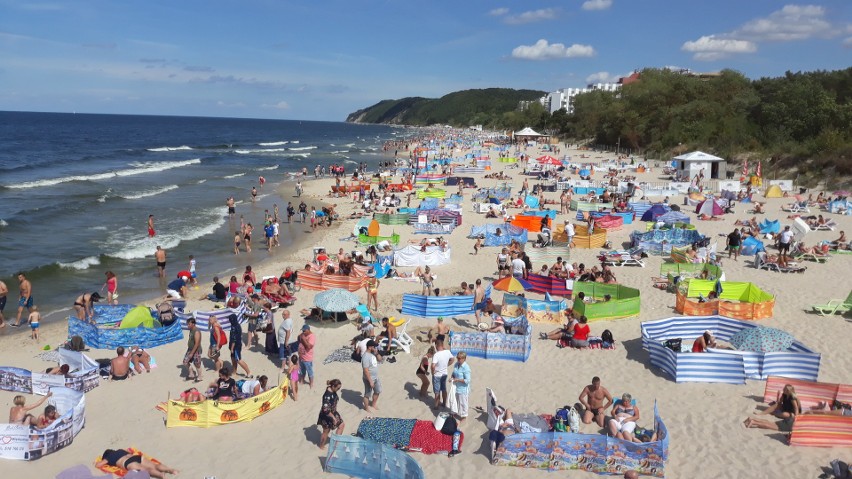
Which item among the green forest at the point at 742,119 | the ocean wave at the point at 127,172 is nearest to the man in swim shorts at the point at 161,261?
the ocean wave at the point at 127,172

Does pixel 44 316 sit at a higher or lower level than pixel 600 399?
lower

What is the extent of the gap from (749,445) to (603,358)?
3.35 m

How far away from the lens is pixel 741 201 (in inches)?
1129

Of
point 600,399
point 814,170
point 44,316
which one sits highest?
point 814,170

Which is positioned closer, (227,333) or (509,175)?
(227,333)

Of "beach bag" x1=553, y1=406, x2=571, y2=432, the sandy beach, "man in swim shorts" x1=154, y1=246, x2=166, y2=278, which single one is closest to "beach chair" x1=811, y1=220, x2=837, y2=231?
the sandy beach

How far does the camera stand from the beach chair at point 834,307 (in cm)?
1320

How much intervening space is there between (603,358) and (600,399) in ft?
8.53

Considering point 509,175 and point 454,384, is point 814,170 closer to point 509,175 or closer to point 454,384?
point 509,175

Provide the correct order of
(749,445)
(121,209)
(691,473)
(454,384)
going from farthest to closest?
(121,209) → (454,384) → (749,445) → (691,473)

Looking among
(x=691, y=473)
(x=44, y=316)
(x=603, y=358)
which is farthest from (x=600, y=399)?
(x=44, y=316)

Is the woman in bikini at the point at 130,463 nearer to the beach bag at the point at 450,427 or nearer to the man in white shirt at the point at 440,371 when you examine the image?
the beach bag at the point at 450,427

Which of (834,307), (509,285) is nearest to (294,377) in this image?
(509,285)

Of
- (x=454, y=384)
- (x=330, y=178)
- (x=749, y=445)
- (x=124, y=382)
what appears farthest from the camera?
(x=330, y=178)
